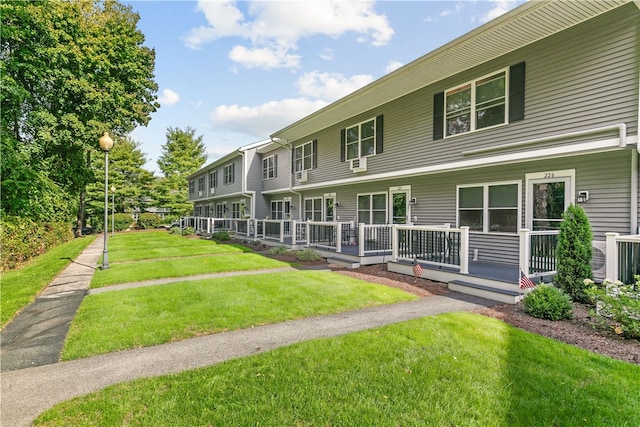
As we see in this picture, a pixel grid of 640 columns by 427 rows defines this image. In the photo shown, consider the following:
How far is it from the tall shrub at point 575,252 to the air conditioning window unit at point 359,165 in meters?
7.60

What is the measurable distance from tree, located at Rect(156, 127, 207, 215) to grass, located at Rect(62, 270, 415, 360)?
105 ft

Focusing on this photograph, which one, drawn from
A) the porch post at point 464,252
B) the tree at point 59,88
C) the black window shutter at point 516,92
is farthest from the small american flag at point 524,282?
the tree at point 59,88

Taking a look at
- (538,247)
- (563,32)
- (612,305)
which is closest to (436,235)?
(538,247)

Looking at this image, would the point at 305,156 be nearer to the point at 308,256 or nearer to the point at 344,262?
the point at 308,256

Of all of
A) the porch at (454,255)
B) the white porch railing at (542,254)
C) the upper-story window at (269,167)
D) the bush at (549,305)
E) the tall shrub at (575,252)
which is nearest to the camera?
the bush at (549,305)

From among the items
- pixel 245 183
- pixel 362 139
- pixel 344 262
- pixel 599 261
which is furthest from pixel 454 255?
pixel 245 183

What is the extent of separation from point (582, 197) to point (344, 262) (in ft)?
21.4

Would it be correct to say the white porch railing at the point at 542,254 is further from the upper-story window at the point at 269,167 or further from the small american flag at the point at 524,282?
the upper-story window at the point at 269,167

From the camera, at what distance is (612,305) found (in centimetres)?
446

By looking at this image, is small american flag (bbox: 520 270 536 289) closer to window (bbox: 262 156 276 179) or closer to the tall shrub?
the tall shrub

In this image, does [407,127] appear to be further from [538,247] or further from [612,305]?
[612,305]

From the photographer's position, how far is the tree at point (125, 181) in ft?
105

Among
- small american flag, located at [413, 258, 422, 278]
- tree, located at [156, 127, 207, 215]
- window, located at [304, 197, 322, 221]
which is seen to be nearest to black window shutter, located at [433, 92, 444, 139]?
small american flag, located at [413, 258, 422, 278]

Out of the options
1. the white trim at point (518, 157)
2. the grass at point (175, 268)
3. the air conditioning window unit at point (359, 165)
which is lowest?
the grass at point (175, 268)
